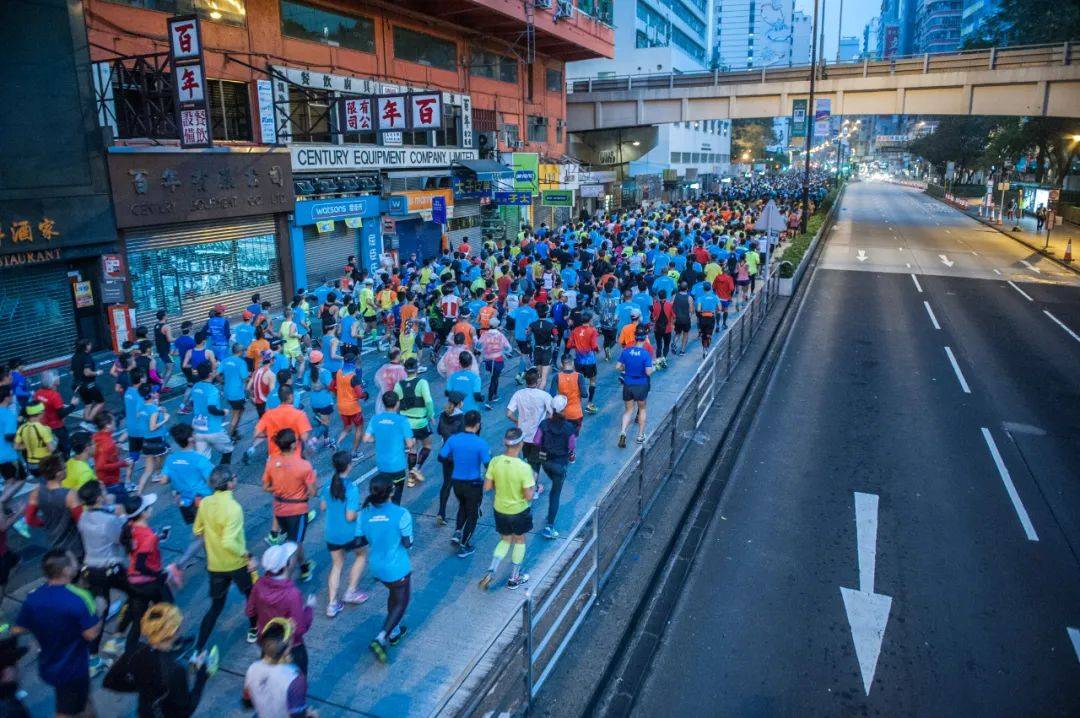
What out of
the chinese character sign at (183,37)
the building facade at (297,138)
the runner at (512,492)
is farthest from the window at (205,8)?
the runner at (512,492)

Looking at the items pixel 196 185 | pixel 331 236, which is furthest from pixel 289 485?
pixel 331 236

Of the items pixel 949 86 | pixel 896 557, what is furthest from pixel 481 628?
pixel 949 86

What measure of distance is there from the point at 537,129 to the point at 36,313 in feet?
87.7

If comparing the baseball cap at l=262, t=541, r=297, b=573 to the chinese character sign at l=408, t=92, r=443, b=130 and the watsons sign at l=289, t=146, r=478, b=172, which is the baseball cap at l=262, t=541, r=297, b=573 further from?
the watsons sign at l=289, t=146, r=478, b=172

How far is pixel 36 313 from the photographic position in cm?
1414

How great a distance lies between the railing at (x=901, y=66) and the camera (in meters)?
30.2

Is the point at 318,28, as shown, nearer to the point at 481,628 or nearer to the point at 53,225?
the point at 53,225

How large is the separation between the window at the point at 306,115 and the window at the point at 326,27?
162cm

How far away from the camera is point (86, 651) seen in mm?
4910

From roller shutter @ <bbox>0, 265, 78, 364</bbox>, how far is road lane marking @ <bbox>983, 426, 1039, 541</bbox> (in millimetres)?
16658

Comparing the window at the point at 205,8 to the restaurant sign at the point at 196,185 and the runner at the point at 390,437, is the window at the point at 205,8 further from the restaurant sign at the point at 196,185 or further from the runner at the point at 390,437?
the runner at the point at 390,437

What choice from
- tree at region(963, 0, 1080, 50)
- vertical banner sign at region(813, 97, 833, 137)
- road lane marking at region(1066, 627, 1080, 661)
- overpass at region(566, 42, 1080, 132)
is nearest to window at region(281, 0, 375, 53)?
overpass at region(566, 42, 1080, 132)

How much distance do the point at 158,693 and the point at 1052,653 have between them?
703 centimetres

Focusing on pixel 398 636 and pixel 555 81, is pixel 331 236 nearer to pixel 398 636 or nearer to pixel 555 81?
pixel 398 636
